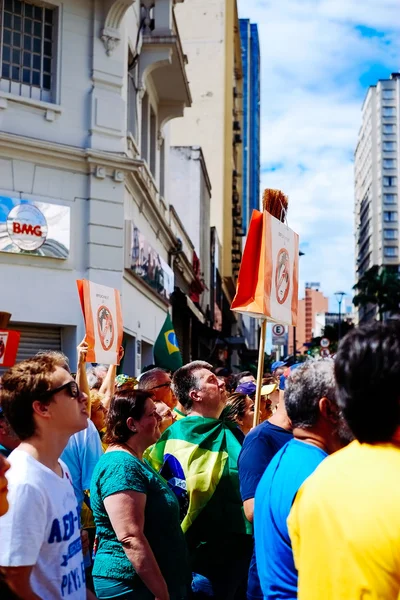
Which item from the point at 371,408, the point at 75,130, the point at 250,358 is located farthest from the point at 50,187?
the point at 250,358

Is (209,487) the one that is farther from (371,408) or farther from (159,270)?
(159,270)

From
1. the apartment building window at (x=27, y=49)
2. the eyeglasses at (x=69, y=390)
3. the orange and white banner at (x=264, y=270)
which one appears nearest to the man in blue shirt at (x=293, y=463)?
the eyeglasses at (x=69, y=390)

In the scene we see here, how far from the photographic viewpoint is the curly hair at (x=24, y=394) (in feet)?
10.7

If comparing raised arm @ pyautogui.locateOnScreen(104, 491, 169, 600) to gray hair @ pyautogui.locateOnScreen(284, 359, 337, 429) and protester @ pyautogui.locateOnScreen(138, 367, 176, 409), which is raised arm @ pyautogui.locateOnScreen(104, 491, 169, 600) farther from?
protester @ pyautogui.locateOnScreen(138, 367, 176, 409)

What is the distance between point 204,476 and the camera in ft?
16.9

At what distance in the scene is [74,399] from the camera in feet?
11.0

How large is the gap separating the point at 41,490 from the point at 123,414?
1407 millimetres

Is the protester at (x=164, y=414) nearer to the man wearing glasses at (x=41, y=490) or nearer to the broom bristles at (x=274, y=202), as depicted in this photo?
the broom bristles at (x=274, y=202)

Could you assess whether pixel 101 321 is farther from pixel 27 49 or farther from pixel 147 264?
pixel 147 264

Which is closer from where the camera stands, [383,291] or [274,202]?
[274,202]

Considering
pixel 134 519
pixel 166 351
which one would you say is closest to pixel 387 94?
pixel 166 351

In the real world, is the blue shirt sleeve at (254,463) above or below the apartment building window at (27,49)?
below

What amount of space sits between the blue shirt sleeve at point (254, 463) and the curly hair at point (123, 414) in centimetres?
64

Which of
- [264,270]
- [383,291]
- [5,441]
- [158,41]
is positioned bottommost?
[5,441]
